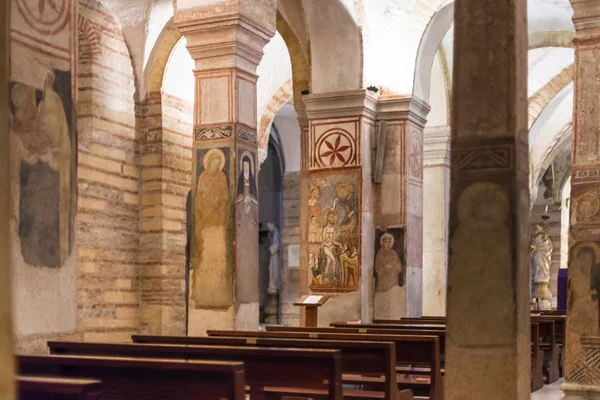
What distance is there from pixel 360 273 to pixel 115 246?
3.95 m

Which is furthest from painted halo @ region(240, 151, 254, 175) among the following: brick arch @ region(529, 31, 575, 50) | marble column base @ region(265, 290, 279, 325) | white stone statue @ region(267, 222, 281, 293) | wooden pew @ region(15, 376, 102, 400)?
marble column base @ region(265, 290, 279, 325)

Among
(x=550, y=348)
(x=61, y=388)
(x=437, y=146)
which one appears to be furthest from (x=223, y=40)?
(x=437, y=146)

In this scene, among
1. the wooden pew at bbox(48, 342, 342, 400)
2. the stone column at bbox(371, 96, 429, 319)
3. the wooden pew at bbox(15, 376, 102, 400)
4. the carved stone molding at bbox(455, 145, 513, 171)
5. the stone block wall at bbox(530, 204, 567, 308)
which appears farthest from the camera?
the stone block wall at bbox(530, 204, 567, 308)

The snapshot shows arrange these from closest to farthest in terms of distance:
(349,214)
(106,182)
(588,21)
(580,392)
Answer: (580,392) < (588,21) < (349,214) < (106,182)

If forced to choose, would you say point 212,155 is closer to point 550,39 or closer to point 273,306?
point 550,39

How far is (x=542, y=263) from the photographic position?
25.7 metres

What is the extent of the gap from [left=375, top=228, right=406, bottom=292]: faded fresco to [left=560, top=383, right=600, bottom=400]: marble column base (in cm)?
503

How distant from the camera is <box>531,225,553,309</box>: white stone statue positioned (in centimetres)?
2558

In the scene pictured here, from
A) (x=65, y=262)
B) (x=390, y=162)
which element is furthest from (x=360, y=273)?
(x=65, y=262)

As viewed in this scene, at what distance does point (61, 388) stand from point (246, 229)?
621cm

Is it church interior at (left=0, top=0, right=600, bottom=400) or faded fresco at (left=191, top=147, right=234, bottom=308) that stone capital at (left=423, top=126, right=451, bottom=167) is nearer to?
church interior at (left=0, top=0, right=600, bottom=400)

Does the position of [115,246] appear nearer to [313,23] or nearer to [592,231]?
[313,23]

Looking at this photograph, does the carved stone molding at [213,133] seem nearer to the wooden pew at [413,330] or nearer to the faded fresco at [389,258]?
the wooden pew at [413,330]

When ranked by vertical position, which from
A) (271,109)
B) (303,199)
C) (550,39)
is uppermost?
(550,39)
